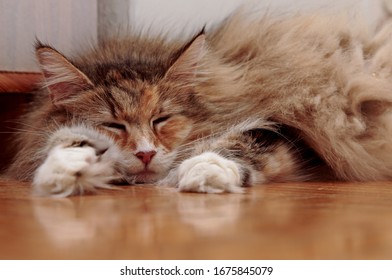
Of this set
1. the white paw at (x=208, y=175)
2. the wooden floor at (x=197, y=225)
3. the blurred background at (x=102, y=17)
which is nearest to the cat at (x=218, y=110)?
the white paw at (x=208, y=175)

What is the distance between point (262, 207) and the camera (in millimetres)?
1211

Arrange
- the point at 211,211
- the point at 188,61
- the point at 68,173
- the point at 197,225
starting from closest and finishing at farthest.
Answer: the point at 197,225 → the point at 211,211 → the point at 68,173 → the point at 188,61

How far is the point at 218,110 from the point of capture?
175cm

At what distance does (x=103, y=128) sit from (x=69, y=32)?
802 mm

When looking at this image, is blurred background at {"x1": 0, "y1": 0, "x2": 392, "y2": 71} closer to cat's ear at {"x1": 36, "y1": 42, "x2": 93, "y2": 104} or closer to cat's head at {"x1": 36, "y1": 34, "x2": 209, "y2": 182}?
cat's head at {"x1": 36, "y1": 34, "x2": 209, "y2": 182}

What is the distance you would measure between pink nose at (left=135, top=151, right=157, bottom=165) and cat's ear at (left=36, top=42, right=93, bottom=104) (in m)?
0.25

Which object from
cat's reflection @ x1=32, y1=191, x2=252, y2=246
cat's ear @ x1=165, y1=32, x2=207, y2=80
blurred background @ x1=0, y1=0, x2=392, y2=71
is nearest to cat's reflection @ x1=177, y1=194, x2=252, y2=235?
cat's reflection @ x1=32, y1=191, x2=252, y2=246

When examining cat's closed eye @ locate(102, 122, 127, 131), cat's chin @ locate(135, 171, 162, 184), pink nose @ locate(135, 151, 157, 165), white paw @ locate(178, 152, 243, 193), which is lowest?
white paw @ locate(178, 152, 243, 193)

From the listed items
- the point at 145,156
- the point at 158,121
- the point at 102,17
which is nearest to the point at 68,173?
the point at 145,156

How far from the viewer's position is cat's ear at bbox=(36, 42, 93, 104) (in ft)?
5.33

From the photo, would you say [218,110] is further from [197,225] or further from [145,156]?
[197,225]

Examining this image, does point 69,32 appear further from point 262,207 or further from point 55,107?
point 262,207

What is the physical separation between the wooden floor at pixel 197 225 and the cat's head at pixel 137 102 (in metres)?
0.16

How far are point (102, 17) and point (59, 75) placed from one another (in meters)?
0.89
